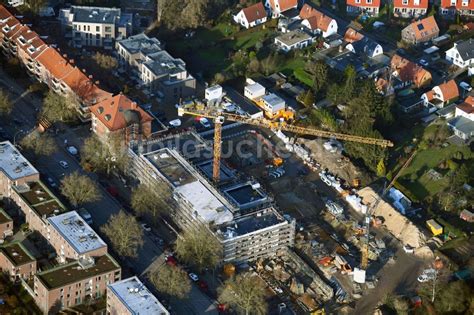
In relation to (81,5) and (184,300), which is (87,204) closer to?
(184,300)

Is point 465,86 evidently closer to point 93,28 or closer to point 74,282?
point 93,28

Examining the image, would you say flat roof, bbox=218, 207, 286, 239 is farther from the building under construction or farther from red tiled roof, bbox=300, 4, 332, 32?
red tiled roof, bbox=300, 4, 332, 32

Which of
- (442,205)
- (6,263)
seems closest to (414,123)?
(442,205)

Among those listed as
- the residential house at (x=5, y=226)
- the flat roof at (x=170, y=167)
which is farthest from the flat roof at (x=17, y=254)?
the flat roof at (x=170, y=167)

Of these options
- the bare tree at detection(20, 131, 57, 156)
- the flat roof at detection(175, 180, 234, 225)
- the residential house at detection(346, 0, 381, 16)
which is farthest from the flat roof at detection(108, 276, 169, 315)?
the residential house at detection(346, 0, 381, 16)

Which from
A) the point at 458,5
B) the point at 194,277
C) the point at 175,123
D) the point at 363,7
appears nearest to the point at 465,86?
the point at 458,5

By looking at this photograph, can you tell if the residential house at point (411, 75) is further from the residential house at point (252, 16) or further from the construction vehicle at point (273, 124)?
the residential house at point (252, 16)

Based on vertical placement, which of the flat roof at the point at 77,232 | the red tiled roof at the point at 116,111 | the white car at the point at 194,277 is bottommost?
the white car at the point at 194,277
